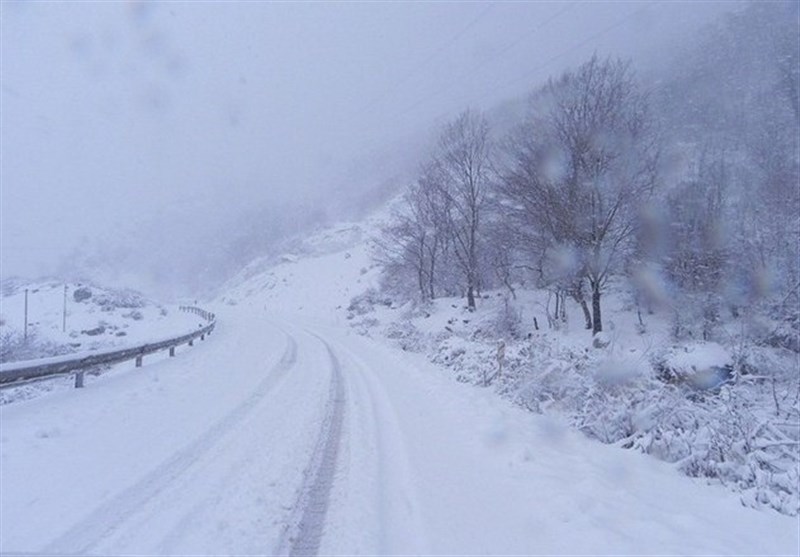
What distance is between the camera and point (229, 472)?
6145mm

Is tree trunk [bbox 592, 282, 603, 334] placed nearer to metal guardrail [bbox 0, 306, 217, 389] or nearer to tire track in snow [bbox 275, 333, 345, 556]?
tire track in snow [bbox 275, 333, 345, 556]

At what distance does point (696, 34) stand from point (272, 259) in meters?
92.8

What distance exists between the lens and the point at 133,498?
5.21 metres

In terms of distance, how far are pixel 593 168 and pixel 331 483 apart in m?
19.6

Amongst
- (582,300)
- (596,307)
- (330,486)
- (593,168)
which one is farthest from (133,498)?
(582,300)

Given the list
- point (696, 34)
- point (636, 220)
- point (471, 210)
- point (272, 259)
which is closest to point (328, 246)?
point (272, 259)

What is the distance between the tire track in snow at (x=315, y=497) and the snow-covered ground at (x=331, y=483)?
3cm

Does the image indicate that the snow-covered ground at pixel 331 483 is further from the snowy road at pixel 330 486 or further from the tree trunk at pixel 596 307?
the tree trunk at pixel 596 307

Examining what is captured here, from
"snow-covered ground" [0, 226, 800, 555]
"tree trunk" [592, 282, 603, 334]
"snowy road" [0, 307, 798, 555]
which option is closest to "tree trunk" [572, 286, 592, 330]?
"tree trunk" [592, 282, 603, 334]

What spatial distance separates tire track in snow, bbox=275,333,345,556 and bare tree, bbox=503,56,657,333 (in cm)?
1634

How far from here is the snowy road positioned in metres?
4.64

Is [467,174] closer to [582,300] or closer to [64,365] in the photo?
[582,300]

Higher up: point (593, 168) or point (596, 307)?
point (593, 168)

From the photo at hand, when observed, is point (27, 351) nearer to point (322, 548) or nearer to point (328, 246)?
point (322, 548)
